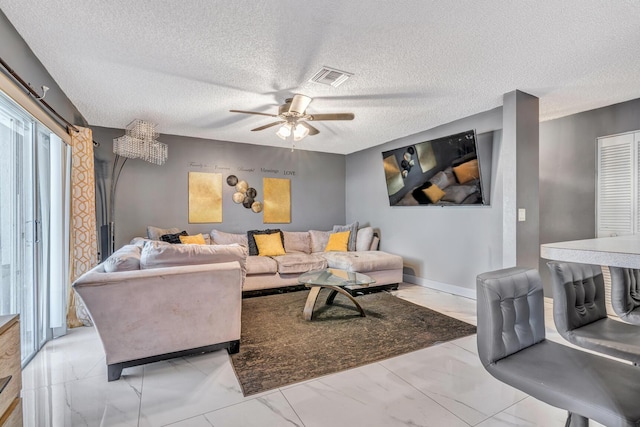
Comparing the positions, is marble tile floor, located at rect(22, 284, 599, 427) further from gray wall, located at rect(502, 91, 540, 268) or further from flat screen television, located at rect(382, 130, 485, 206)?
flat screen television, located at rect(382, 130, 485, 206)

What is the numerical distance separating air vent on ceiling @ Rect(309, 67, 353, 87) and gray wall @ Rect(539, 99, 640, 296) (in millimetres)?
2997

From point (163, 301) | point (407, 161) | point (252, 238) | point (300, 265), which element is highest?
point (407, 161)

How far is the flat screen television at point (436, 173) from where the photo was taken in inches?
147

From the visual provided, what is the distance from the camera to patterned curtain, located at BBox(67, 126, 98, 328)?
3121 millimetres

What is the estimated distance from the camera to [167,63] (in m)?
2.49

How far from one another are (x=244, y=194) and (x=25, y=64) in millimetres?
3293

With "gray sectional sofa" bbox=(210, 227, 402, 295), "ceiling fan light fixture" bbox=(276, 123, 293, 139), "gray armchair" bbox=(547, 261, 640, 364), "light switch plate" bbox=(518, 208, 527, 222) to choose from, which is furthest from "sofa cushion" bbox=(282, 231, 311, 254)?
"gray armchair" bbox=(547, 261, 640, 364)

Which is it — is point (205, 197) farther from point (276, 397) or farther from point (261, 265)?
point (276, 397)

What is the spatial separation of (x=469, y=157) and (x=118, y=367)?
404 centimetres

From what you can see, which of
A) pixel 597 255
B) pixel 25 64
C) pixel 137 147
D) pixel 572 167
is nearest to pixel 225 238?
pixel 137 147

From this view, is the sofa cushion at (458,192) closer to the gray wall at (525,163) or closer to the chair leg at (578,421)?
the gray wall at (525,163)

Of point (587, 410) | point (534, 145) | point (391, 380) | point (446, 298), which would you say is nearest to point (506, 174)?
point (534, 145)

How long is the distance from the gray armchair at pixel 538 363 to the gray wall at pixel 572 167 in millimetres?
3210

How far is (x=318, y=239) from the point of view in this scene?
5.54m
